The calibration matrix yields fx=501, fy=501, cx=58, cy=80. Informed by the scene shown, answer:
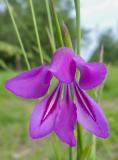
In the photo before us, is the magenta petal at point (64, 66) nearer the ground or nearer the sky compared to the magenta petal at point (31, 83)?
nearer the sky

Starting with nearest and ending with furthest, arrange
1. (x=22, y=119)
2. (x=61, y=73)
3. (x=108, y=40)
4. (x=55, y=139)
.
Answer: (x=61, y=73)
(x=55, y=139)
(x=22, y=119)
(x=108, y=40)

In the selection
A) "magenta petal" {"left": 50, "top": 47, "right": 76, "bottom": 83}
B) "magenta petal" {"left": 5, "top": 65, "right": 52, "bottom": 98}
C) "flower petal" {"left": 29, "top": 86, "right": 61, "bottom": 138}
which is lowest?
"flower petal" {"left": 29, "top": 86, "right": 61, "bottom": 138}

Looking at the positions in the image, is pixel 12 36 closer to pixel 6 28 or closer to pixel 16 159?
pixel 6 28

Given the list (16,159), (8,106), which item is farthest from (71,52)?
(8,106)

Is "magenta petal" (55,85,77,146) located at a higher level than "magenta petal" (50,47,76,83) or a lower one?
lower
